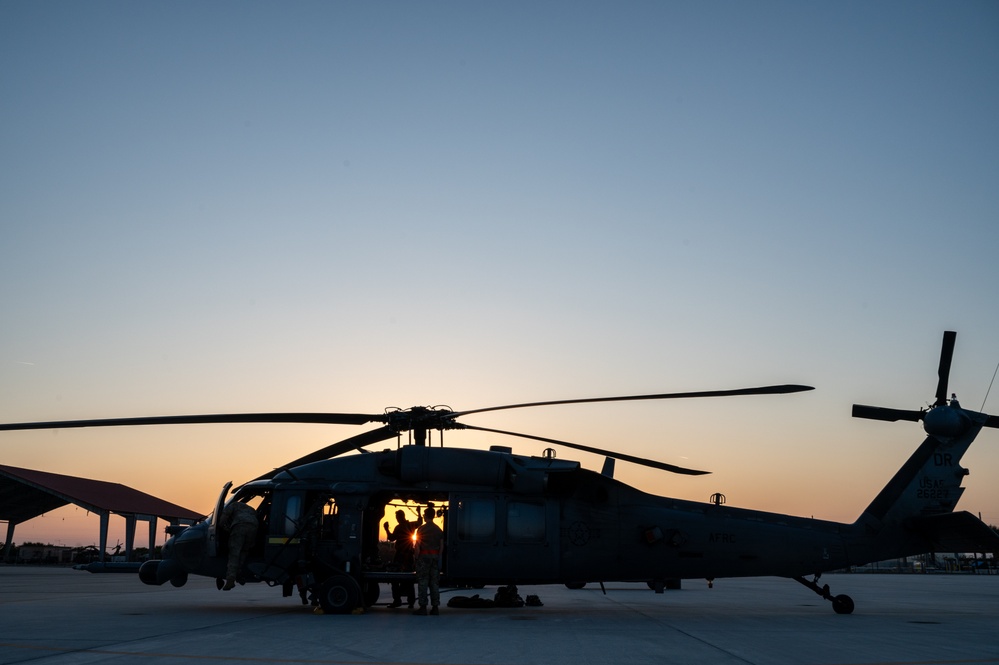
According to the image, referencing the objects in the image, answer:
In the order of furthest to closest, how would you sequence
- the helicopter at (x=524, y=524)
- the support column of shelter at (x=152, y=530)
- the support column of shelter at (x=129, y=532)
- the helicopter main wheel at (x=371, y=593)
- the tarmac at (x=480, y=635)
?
the support column of shelter at (x=152, y=530)
the support column of shelter at (x=129, y=532)
the helicopter main wheel at (x=371, y=593)
the helicopter at (x=524, y=524)
the tarmac at (x=480, y=635)

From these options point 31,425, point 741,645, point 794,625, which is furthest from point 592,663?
point 31,425

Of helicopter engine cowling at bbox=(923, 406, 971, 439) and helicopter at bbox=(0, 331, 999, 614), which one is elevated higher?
helicopter engine cowling at bbox=(923, 406, 971, 439)

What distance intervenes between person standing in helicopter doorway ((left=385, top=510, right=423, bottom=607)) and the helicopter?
0.24 m

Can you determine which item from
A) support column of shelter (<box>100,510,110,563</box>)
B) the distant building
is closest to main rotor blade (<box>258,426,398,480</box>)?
support column of shelter (<box>100,510,110,563</box>)

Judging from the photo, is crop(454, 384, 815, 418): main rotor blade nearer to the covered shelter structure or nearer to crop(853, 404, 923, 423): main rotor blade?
crop(853, 404, 923, 423): main rotor blade

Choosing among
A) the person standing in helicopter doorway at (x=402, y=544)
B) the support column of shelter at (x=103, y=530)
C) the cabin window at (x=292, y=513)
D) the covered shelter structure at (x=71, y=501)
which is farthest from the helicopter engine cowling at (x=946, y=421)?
the support column of shelter at (x=103, y=530)

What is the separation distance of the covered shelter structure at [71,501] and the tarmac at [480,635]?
3201cm

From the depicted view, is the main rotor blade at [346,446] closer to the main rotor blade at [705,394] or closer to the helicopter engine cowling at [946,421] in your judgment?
the main rotor blade at [705,394]

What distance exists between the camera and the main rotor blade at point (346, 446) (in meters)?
16.4

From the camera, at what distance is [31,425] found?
13602 millimetres

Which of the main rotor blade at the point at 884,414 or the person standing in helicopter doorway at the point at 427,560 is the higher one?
the main rotor blade at the point at 884,414

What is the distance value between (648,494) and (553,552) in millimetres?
2469

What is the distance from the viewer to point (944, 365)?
17078 millimetres

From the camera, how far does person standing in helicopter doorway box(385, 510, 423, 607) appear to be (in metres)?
16.3
